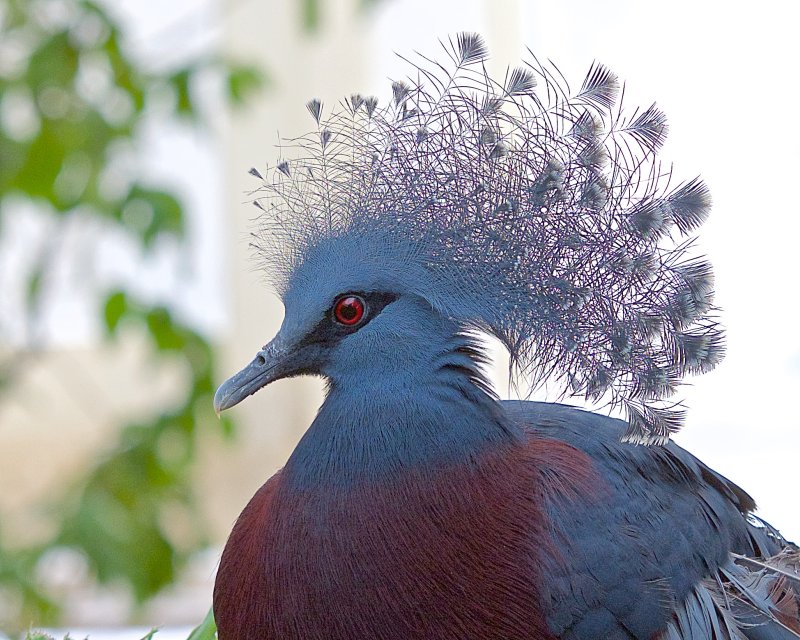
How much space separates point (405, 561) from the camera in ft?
2.31

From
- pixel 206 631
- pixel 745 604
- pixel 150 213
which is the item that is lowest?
pixel 206 631

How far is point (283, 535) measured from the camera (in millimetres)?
734

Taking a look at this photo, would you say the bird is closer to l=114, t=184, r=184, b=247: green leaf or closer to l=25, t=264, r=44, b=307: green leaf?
l=114, t=184, r=184, b=247: green leaf

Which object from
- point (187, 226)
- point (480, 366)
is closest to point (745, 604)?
point (480, 366)

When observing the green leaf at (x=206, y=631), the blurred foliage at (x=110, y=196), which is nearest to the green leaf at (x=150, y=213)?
the blurred foliage at (x=110, y=196)

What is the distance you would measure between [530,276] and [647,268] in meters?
0.08

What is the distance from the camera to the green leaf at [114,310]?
1616mm

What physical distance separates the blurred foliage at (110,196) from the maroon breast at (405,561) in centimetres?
A: 83

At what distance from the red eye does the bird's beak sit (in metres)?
0.06

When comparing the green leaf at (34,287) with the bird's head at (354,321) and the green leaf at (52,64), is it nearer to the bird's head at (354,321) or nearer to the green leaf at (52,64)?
the green leaf at (52,64)

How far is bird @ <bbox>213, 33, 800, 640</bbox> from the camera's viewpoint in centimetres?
71

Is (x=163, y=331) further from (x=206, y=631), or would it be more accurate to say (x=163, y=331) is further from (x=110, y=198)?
(x=206, y=631)

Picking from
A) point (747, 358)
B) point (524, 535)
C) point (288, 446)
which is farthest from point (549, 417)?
point (288, 446)

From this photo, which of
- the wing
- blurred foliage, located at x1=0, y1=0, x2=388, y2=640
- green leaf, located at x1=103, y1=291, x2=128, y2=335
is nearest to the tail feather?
the wing
